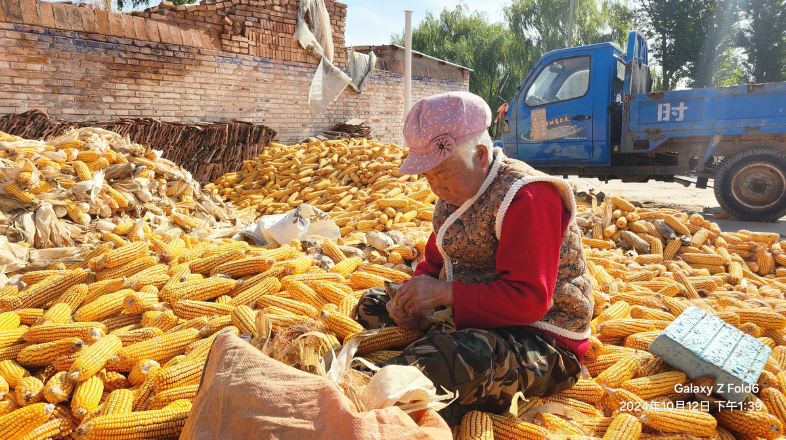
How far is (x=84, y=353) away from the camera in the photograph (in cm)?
205

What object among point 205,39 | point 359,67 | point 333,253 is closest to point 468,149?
point 333,253

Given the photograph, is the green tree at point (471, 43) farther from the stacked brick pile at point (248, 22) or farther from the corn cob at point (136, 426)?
the corn cob at point (136, 426)

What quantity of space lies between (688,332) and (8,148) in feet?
21.4

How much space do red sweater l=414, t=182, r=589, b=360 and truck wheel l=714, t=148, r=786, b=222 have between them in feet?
24.8

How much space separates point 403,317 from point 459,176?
0.67m

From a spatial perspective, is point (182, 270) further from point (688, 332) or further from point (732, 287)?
point (732, 287)

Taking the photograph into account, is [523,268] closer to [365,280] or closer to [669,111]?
[365,280]

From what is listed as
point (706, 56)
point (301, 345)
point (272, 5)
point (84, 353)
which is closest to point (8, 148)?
point (84, 353)

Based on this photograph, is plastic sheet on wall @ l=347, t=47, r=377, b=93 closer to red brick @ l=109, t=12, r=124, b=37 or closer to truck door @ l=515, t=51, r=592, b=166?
truck door @ l=515, t=51, r=592, b=166

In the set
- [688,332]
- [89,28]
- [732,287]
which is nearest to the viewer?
[688,332]

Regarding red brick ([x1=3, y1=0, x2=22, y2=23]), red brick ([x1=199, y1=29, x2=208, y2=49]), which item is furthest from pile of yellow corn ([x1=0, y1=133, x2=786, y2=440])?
red brick ([x1=199, y1=29, x2=208, y2=49])

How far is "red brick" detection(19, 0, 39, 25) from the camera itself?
23.7ft

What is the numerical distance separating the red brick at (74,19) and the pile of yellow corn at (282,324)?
4.98m

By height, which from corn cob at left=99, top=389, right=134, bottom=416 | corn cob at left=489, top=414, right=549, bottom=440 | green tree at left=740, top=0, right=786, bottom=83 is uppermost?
green tree at left=740, top=0, right=786, bottom=83
